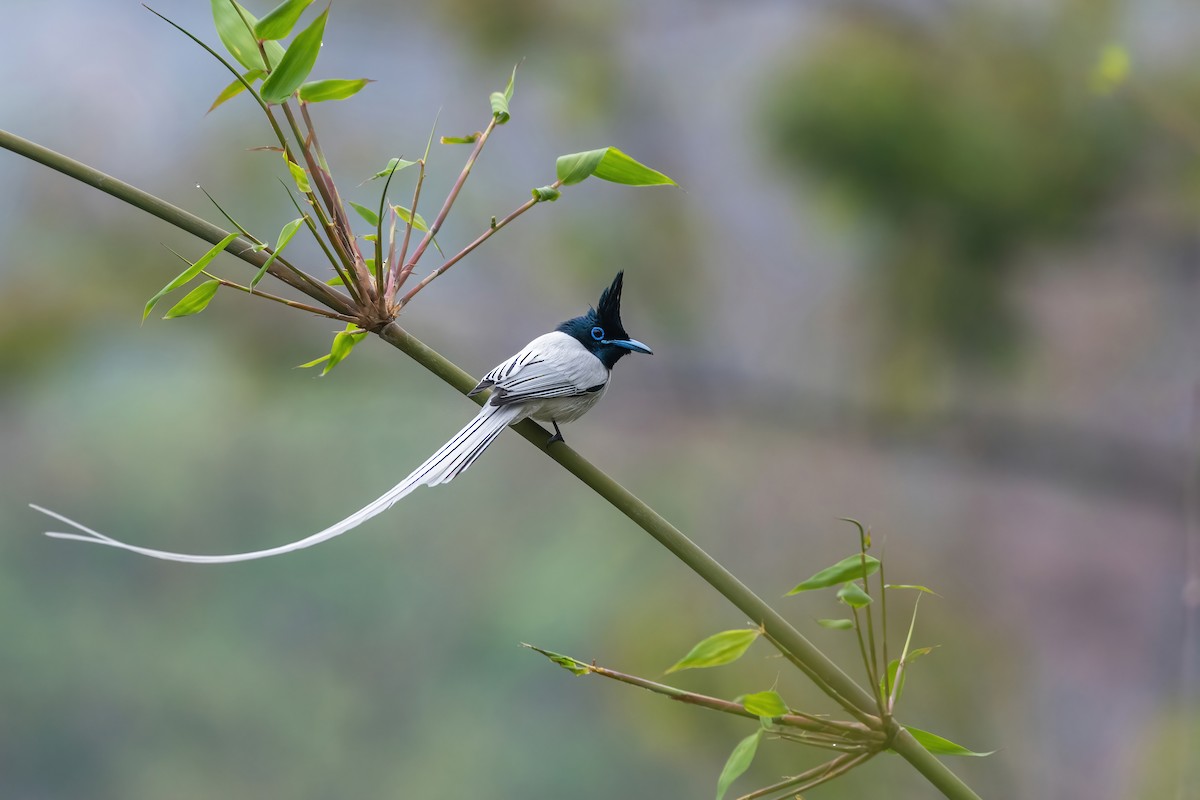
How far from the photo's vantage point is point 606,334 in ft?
2.97

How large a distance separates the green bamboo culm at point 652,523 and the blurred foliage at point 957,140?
6.93ft

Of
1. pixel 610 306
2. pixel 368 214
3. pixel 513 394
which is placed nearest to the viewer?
pixel 368 214

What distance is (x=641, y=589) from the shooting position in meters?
3.09

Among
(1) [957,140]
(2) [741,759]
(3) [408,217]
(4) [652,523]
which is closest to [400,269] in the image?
(3) [408,217]

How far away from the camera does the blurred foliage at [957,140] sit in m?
2.45

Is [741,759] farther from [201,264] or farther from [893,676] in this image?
[201,264]

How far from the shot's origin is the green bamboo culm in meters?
0.47

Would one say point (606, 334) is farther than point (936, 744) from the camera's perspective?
Yes

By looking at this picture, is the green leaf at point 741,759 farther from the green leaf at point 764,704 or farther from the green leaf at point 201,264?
the green leaf at point 201,264

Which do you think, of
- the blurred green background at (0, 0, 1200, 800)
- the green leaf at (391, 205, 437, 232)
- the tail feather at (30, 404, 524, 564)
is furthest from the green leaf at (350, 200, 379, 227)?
the blurred green background at (0, 0, 1200, 800)

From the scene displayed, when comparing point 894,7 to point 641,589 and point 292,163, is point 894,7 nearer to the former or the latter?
point 641,589

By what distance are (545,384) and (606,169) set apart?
251mm

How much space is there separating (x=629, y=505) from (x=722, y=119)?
2592 mm

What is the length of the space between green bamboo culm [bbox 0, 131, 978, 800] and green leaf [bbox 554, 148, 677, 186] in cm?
11
